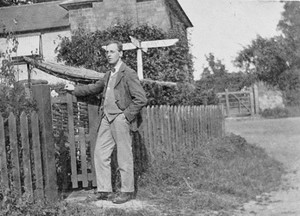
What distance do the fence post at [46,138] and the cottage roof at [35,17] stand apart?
1929cm

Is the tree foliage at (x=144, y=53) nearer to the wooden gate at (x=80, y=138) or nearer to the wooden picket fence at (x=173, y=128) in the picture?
the wooden picket fence at (x=173, y=128)

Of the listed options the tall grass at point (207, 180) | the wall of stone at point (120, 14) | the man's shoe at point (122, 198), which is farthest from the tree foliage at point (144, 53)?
the man's shoe at point (122, 198)

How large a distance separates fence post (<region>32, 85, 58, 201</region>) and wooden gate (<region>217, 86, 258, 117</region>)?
70.3 ft

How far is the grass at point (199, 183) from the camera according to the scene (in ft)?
15.5

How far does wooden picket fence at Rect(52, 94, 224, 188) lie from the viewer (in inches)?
230

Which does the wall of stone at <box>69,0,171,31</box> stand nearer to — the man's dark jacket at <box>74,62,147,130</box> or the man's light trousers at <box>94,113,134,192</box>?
the man's dark jacket at <box>74,62,147,130</box>

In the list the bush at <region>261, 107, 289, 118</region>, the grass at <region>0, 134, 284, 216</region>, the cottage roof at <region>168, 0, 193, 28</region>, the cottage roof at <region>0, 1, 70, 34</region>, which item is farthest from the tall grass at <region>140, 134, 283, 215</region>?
the cottage roof at <region>0, 1, 70, 34</region>

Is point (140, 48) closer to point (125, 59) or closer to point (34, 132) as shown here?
point (125, 59)

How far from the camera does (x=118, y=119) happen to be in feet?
17.1

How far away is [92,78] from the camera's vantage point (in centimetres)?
802

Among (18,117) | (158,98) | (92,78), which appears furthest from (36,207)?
(158,98)

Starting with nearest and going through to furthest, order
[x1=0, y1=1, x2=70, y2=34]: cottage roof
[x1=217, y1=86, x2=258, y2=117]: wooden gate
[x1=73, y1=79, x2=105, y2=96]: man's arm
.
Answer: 1. [x1=73, y1=79, x2=105, y2=96]: man's arm
2. [x1=0, y1=1, x2=70, y2=34]: cottage roof
3. [x1=217, y1=86, x2=258, y2=117]: wooden gate

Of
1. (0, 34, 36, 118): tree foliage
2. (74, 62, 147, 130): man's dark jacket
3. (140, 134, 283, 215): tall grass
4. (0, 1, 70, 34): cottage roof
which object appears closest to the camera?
(0, 34, 36, 118): tree foliage

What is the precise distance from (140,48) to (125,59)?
387cm
